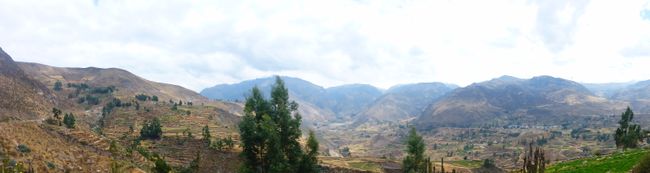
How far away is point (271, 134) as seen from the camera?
6088 centimetres

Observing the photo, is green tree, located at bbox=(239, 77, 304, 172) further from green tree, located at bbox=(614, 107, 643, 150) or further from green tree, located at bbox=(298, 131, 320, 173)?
green tree, located at bbox=(614, 107, 643, 150)

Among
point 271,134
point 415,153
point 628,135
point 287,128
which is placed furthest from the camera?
point 415,153

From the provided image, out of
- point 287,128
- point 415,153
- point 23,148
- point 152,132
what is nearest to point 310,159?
point 287,128

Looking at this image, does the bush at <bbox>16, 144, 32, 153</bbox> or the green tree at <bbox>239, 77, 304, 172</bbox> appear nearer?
the bush at <bbox>16, 144, 32, 153</bbox>

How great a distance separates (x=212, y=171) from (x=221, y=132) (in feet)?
266

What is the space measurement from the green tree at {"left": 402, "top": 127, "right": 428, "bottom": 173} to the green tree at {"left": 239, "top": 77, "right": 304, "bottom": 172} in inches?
1429

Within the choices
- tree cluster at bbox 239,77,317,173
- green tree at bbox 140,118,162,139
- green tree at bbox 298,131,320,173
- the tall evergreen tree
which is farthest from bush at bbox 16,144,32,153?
green tree at bbox 140,118,162,139

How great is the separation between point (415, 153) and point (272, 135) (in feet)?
148

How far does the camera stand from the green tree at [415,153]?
96.4 metres

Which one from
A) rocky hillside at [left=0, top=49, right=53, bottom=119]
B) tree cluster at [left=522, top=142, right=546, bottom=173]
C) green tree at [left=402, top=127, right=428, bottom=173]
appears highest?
rocky hillside at [left=0, top=49, right=53, bottom=119]

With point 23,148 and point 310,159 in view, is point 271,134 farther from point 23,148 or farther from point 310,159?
point 23,148

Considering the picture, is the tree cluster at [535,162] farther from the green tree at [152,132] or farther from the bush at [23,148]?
the green tree at [152,132]

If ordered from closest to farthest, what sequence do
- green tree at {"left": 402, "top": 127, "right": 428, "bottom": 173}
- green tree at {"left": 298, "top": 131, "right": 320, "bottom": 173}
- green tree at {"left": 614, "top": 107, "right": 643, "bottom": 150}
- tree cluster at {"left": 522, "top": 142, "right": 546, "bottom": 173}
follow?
tree cluster at {"left": 522, "top": 142, "right": 546, "bottom": 173}, green tree at {"left": 298, "top": 131, "right": 320, "bottom": 173}, green tree at {"left": 614, "top": 107, "right": 643, "bottom": 150}, green tree at {"left": 402, "top": 127, "right": 428, "bottom": 173}

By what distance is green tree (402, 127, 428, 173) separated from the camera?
96375mm
